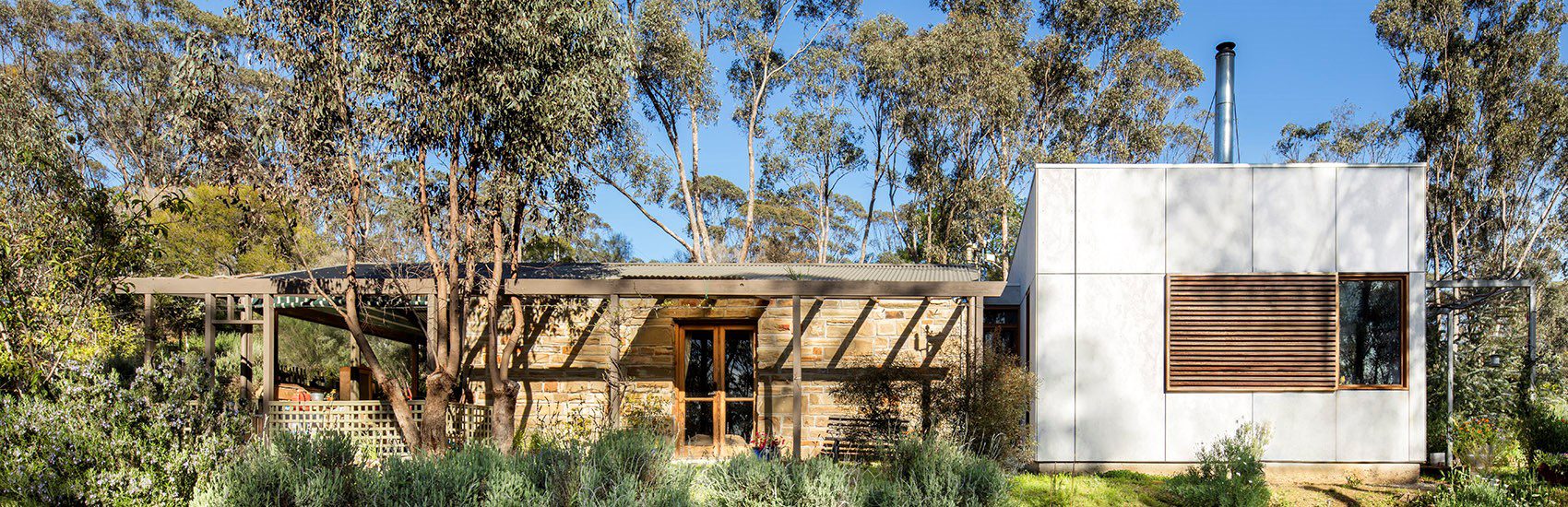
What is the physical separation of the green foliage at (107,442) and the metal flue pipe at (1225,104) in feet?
33.6

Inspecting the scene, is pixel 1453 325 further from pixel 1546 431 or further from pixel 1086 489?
pixel 1086 489

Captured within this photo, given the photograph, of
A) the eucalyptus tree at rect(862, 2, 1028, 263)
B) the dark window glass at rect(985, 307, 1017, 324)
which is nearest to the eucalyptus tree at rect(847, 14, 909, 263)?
the eucalyptus tree at rect(862, 2, 1028, 263)

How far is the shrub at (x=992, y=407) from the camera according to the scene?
27.1 ft

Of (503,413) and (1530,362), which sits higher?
(1530,362)

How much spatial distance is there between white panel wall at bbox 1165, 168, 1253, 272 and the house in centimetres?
1


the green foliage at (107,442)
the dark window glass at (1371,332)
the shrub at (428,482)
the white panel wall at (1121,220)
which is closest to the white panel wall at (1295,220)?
the dark window glass at (1371,332)

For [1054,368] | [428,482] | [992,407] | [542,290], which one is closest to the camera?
[428,482]

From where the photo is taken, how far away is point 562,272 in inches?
478

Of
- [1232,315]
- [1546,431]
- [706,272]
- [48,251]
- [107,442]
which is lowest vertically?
[1546,431]

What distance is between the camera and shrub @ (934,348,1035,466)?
8250 mm

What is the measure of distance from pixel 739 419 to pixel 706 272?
7.59 feet

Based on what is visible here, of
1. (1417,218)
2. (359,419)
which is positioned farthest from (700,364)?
(1417,218)

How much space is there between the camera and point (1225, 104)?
10938 mm

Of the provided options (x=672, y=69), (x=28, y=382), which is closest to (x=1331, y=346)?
(x=28, y=382)
